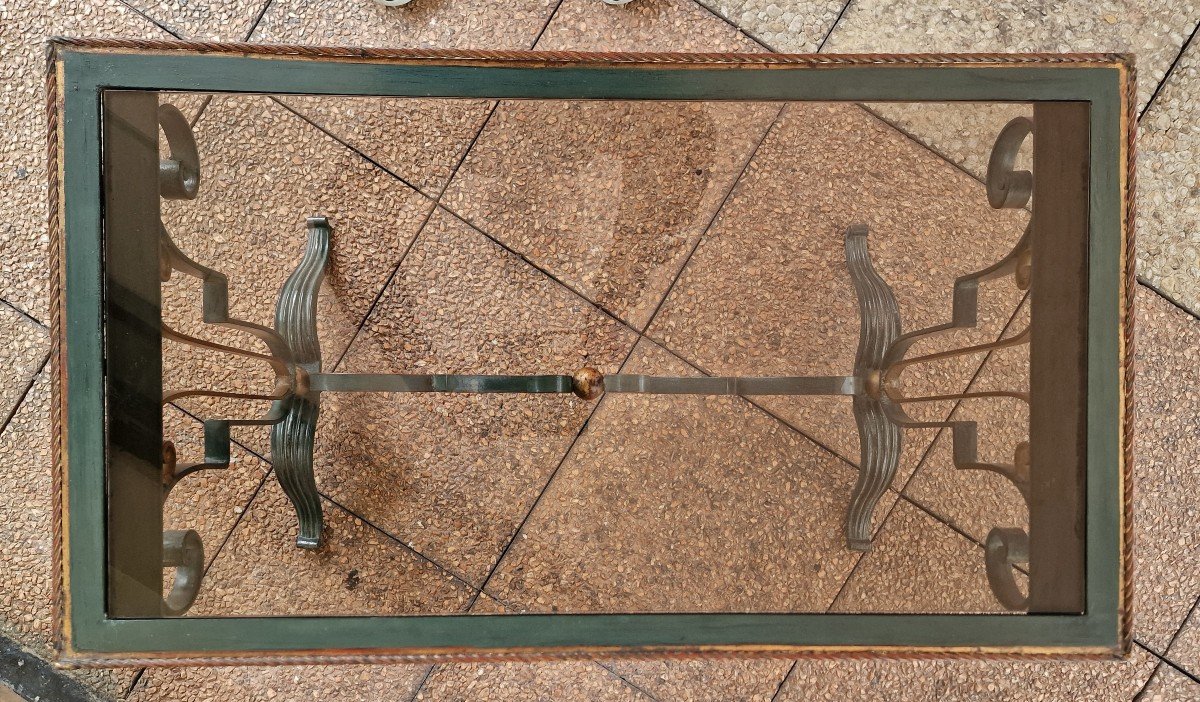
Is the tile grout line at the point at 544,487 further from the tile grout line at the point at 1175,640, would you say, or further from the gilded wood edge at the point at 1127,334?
the tile grout line at the point at 1175,640

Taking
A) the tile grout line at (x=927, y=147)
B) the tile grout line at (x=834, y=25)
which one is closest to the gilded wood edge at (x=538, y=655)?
the tile grout line at (x=927, y=147)

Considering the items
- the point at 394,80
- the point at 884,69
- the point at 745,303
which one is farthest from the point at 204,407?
the point at 884,69

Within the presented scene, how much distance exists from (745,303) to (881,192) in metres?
0.21

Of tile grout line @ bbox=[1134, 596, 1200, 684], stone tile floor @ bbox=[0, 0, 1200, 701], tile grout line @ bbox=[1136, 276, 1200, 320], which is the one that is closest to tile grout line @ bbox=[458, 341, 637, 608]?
stone tile floor @ bbox=[0, 0, 1200, 701]

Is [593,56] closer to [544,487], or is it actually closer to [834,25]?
[544,487]

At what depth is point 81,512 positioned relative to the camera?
0.84 meters

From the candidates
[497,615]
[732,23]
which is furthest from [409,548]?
[732,23]

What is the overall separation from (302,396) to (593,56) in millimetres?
553

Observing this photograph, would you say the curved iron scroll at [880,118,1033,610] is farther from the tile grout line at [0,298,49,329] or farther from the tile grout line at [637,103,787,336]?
the tile grout line at [0,298,49,329]

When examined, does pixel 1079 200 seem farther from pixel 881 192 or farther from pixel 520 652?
pixel 520 652

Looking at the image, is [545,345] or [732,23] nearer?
[545,345]

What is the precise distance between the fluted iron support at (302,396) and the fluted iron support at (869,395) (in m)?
0.64

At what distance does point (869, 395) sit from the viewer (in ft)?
3.24

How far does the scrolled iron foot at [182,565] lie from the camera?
0.85 meters
